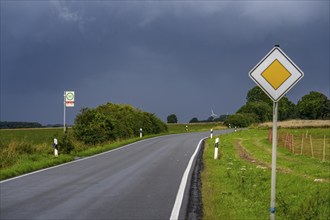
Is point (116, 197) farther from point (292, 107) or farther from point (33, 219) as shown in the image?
point (292, 107)

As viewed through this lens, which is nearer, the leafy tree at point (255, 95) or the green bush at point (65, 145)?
the green bush at point (65, 145)

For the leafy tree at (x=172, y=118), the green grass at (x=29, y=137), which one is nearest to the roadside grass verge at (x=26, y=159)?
the green grass at (x=29, y=137)

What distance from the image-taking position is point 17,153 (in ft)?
72.6

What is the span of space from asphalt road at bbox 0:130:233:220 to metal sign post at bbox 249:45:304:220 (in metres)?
2.79

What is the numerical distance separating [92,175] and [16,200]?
494cm

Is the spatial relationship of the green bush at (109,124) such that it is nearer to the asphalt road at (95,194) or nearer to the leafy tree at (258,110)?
the asphalt road at (95,194)

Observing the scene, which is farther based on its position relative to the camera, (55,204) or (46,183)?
(46,183)

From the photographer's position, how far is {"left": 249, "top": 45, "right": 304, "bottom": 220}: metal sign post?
319 inches

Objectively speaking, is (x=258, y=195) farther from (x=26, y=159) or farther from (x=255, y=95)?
(x=255, y=95)

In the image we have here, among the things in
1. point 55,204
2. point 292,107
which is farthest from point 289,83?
point 292,107

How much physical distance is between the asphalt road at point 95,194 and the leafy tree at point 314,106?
116 meters

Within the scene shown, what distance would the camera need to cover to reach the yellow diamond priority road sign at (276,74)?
26.6 ft

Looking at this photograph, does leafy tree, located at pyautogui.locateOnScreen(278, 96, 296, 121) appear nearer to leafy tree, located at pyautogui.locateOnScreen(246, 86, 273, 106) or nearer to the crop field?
leafy tree, located at pyautogui.locateOnScreen(246, 86, 273, 106)

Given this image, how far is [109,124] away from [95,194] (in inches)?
1133
